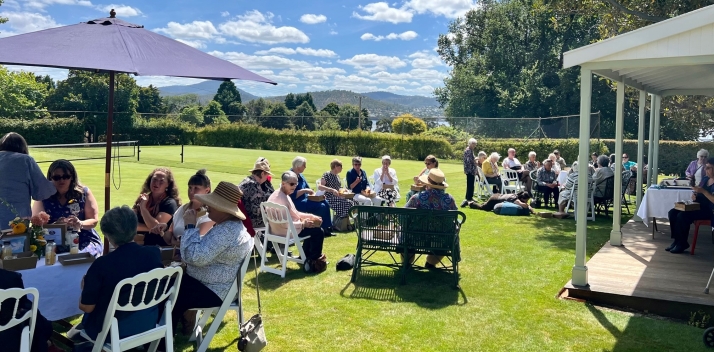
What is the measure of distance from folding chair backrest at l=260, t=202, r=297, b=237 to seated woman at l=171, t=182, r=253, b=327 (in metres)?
1.98

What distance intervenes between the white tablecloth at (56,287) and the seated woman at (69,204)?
1.08 m

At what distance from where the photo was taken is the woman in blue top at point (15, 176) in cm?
484

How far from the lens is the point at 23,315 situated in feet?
9.34

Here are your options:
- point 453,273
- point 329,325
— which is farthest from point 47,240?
point 453,273

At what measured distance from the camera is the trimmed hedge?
92.5 feet

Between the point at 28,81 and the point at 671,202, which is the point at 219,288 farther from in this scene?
the point at 28,81

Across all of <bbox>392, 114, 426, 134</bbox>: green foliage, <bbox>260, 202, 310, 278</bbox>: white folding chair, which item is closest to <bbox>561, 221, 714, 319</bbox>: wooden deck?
<bbox>260, 202, 310, 278</bbox>: white folding chair

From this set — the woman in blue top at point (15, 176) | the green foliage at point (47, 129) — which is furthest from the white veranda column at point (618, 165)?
the green foliage at point (47, 129)

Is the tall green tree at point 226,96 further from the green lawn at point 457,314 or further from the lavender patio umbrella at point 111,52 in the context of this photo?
the lavender patio umbrella at point 111,52

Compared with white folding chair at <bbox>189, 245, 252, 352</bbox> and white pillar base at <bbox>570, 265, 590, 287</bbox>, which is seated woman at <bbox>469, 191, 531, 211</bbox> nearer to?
white pillar base at <bbox>570, 265, 590, 287</bbox>

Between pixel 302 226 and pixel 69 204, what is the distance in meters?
2.40

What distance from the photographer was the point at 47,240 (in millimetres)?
4035

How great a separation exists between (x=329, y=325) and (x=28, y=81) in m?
52.1

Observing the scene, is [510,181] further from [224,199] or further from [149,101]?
[149,101]
